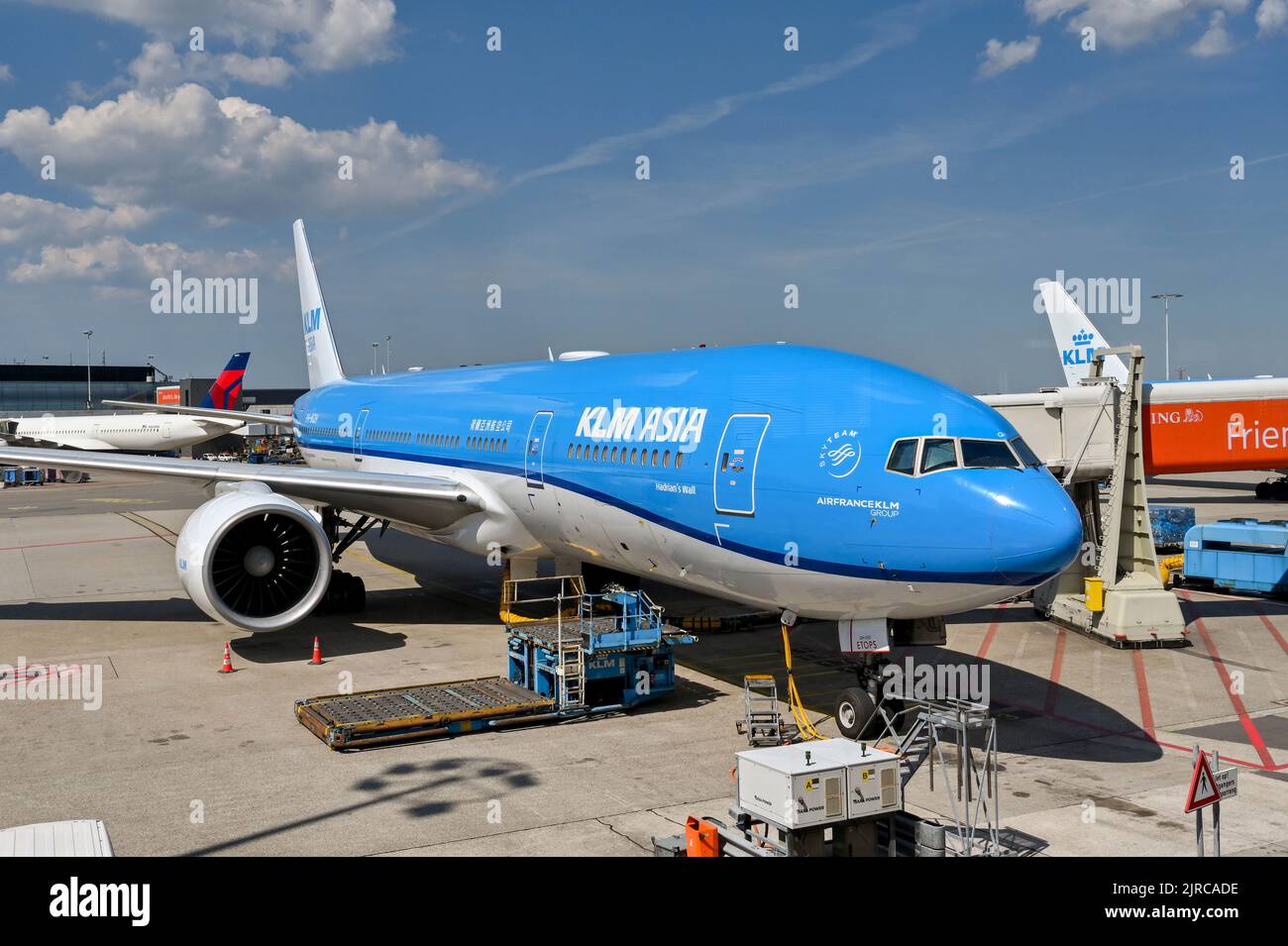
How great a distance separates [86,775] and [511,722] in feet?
15.6

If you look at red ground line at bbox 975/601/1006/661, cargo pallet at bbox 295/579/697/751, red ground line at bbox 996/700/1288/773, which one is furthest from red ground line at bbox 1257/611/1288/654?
cargo pallet at bbox 295/579/697/751

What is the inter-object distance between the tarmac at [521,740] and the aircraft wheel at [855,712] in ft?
3.08

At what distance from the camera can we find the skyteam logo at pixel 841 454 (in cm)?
1192

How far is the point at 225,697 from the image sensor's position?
15.5 m

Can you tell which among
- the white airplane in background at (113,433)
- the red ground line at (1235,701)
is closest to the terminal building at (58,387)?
the white airplane in background at (113,433)

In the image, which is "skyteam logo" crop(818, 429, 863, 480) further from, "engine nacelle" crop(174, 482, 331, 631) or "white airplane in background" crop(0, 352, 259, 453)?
"white airplane in background" crop(0, 352, 259, 453)

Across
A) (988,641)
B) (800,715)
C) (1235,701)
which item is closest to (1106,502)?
(988,641)

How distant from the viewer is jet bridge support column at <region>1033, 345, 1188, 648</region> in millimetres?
18906

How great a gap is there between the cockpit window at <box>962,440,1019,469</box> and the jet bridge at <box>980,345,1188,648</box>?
28.1ft

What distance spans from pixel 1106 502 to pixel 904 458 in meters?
11.1

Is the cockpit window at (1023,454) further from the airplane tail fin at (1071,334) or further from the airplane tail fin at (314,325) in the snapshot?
the airplane tail fin at (1071,334)

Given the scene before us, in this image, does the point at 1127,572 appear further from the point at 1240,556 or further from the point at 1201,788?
the point at 1201,788

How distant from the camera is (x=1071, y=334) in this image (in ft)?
138

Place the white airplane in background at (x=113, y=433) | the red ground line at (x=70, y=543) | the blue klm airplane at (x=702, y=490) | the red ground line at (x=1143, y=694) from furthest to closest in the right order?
the white airplane in background at (x=113, y=433) → the red ground line at (x=70, y=543) → the red ground line at (x=1143, y=694) → the blue klm airplane at (x=702, y=490)
